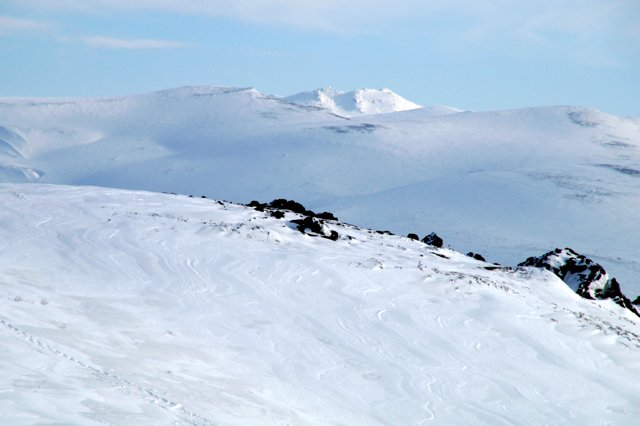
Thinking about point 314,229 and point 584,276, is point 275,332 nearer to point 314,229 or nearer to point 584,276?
point 314,229

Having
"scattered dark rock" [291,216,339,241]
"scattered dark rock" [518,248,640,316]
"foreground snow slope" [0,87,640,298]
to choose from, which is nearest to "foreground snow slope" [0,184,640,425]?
"scattered dark rock" [291,216,339,241]

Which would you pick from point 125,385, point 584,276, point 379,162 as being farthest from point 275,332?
point 379,162

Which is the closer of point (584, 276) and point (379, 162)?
point (584, 276)

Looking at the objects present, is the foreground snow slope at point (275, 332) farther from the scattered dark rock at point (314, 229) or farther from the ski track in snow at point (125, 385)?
the scattered dark rock at point (314, 229)

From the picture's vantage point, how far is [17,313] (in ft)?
42.0

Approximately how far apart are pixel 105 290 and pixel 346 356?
577 centimetres

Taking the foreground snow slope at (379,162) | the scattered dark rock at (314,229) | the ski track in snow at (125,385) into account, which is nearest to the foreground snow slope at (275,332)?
the ski track in snow at (125,385)

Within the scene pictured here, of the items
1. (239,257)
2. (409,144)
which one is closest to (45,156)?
(409,144)

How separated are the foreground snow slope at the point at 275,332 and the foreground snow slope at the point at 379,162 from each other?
1059 inches

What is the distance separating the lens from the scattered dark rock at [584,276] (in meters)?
24.5

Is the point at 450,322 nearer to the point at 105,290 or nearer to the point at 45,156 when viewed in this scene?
the point at 105,290

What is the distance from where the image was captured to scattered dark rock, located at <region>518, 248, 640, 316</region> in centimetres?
2448

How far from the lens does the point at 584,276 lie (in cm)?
2506

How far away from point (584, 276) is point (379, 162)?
65367 mm
